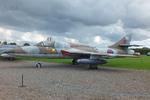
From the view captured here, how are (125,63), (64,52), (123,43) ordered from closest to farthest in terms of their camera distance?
(64,52) → (125,63) → (123,43)

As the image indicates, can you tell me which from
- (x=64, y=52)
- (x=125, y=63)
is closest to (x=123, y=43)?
(x=125, y=63)

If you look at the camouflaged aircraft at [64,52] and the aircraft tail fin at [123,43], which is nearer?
the camouflaged aircraft at [64,52]

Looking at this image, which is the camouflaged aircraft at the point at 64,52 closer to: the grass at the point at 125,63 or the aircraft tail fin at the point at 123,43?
the grass at the point at 125,63

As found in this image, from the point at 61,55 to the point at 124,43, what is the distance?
8.81 meters

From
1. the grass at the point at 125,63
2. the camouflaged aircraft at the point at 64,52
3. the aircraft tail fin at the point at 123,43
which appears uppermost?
the aircraft tail fin at the point at 123,43

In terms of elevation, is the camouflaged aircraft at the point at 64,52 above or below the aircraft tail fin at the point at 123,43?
below

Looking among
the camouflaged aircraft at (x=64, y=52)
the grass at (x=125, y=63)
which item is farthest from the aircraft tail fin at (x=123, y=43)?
the camouflaged aircraft at (x=64, y=52)

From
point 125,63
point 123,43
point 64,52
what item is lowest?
point 125,63

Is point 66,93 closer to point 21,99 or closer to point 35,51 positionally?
point 21,99

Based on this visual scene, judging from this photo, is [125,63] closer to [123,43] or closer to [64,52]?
[123,43]

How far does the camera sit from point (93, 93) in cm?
926

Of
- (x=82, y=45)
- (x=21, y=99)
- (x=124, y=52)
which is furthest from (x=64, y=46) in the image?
(x=21, y=99)

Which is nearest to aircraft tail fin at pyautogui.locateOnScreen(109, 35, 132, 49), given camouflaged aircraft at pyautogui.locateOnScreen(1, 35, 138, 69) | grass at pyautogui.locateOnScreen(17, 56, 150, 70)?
grass at pyautogui.locateOnScreen(17, 56, 150, 70)

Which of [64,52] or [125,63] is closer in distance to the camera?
[64,52]
